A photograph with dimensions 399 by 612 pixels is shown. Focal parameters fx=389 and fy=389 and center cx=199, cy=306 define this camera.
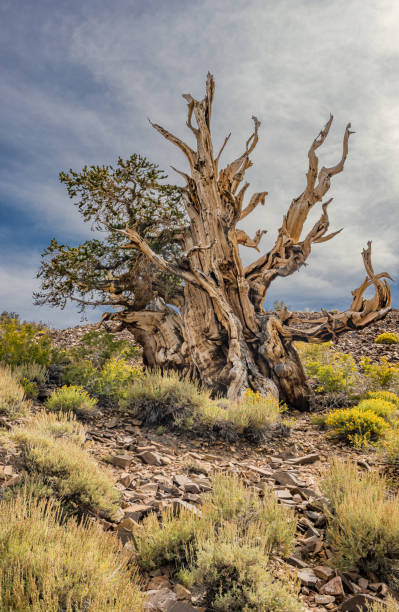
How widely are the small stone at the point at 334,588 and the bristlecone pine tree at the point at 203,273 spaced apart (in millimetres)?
7146

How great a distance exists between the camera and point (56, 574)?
222cm

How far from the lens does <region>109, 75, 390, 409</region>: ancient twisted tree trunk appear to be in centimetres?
1097

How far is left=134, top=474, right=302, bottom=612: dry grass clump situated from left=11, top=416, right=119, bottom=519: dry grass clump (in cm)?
65

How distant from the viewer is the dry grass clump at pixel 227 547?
260cm

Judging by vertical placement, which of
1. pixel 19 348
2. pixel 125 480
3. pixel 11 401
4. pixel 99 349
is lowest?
pixel 125 480

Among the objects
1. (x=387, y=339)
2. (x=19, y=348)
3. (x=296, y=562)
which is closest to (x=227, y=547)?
(x=296, y=562)

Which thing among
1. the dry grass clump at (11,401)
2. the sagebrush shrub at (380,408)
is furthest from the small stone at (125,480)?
the sagebrush shrub at (380,408)

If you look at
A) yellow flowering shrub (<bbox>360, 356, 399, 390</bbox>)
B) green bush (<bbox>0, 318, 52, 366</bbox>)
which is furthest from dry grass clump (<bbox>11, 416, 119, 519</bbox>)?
yellow flowering shrub (<bbox>360, 356, 399, 390</bbox>)

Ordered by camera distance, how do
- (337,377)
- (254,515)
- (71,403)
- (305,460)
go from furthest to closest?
(337,377)
(71,403)
(305,460)
(254,515)

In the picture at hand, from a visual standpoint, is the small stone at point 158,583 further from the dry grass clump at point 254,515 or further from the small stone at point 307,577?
the small stone at point 307,577

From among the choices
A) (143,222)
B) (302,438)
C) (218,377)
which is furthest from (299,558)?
(143,222)

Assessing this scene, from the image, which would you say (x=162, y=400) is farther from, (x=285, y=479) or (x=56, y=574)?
(x=56, y=574)

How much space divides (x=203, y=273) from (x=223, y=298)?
902 millimetres

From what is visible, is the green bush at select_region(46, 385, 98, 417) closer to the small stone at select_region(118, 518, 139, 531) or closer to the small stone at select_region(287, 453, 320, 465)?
the small stone at select_region(287, 453, 320, 465)
